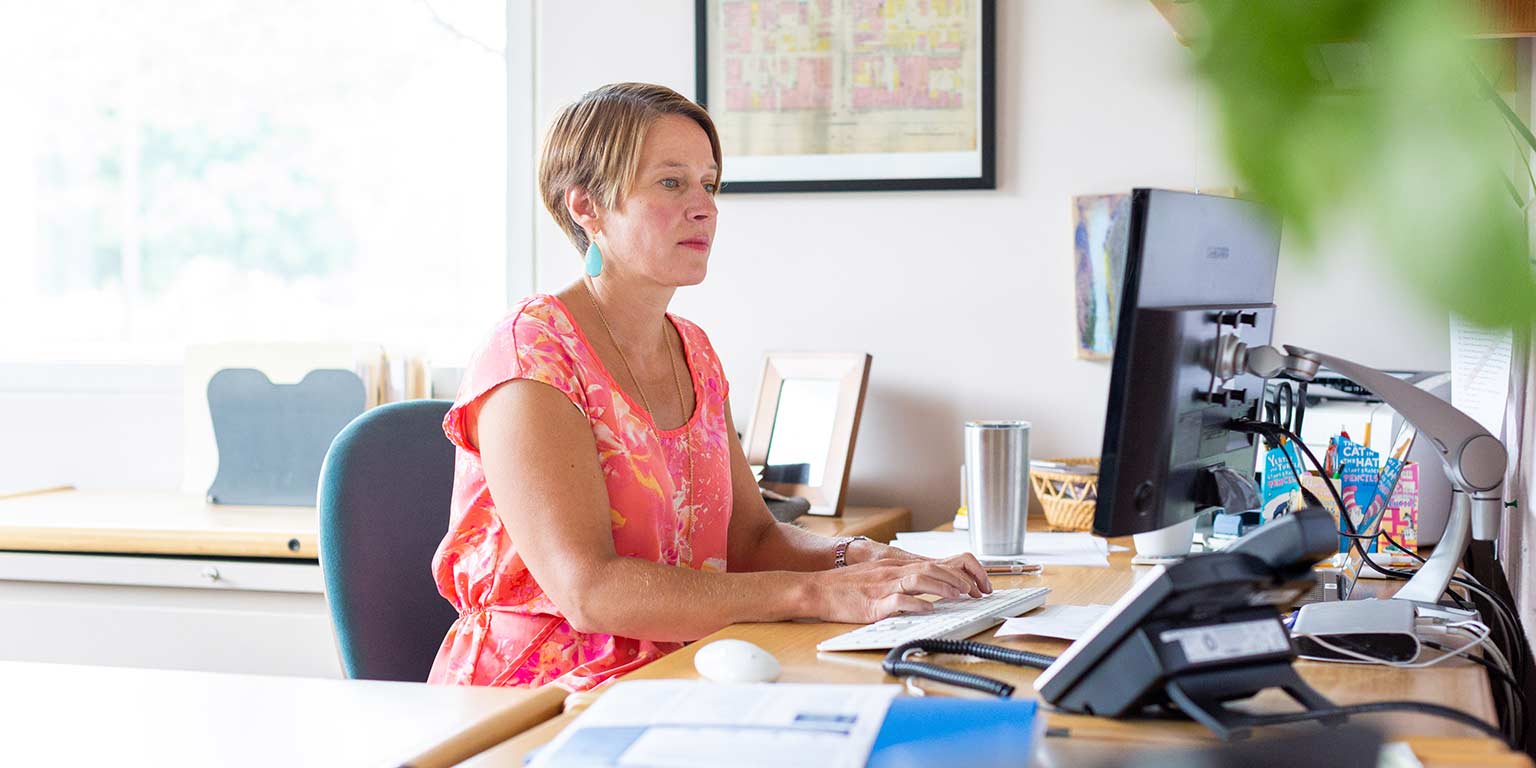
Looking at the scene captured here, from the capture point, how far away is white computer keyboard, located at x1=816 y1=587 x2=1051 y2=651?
125cm

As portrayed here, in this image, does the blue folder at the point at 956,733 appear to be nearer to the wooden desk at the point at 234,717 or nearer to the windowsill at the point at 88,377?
the wooden desk at the point at 234,717

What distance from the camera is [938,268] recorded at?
252 cm

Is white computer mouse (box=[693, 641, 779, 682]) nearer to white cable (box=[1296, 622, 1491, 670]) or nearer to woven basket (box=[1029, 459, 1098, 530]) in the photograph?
white cable (box=[1296, 622, 1491, 670])

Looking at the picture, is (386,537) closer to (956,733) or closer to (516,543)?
(516,543)

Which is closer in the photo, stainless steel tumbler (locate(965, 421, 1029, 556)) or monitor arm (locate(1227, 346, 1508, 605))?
monitor arm (locate(1227, 346, 1508, 605))

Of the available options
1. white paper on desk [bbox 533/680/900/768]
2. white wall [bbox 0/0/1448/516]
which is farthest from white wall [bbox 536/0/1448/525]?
white paper on desk [bbox 533/680/900/768]

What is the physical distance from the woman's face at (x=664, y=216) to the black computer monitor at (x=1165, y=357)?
619 mm

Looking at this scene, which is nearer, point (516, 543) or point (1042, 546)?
point (516, 543)

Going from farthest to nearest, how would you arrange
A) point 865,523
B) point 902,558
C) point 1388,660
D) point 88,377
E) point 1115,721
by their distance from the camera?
1. point 88,377
2. point 865,523
3. point 902,558
4. point 1388,660
5. point 1115,721

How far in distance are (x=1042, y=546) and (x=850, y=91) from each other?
0.99 meters

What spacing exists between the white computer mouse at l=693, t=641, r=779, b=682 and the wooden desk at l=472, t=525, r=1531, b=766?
1.8 inches

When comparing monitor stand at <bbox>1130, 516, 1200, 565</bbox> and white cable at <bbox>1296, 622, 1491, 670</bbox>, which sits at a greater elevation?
white cable at <bbox>1296, 622, 1491, 670</bbox>

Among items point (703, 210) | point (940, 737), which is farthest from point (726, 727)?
point (703, 210)

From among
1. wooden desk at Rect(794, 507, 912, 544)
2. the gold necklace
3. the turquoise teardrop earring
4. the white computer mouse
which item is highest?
the turquoise teardrop earring
